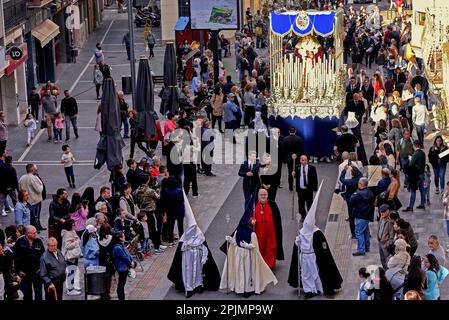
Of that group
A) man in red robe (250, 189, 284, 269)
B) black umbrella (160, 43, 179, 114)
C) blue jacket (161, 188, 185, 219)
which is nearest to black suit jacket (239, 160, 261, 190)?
blue jacket (161, 188, 185, 219)

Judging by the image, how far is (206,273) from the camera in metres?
19.6

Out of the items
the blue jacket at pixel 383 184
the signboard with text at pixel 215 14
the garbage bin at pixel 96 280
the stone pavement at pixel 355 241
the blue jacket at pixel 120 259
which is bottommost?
the stone pavement at pixel 355 241

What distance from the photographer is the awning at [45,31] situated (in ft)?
139

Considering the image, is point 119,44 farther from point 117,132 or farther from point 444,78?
point 444,78

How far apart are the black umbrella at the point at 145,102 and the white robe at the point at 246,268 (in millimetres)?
10285

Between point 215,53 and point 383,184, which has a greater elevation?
point 383,184

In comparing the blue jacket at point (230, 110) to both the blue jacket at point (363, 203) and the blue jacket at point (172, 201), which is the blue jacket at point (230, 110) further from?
the blue jacket at point (363, 203)

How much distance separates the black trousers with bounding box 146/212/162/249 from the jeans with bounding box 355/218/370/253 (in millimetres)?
3405

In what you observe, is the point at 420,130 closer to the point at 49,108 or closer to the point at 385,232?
the point at 49,108

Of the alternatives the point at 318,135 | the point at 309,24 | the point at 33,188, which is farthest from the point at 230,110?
the point at 33,188

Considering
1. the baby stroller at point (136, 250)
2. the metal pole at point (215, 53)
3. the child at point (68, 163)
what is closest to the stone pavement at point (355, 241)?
the baby stroller at point (136, 250)

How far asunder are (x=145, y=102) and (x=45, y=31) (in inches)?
607

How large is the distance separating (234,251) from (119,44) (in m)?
38.6
